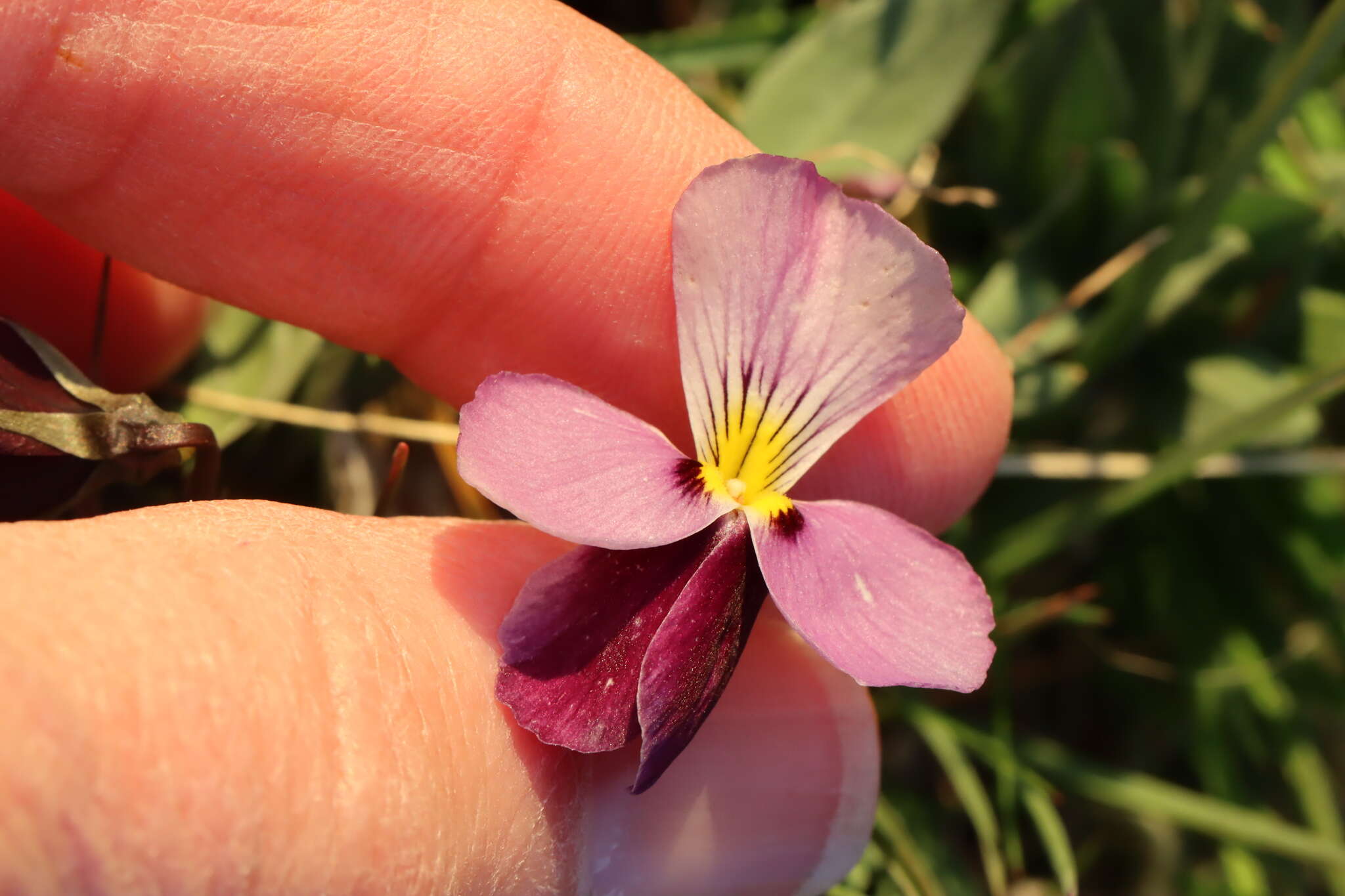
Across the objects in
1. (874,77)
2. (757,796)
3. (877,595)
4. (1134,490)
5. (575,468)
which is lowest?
(757,796)

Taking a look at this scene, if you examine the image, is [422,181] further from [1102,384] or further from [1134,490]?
[1102,384]

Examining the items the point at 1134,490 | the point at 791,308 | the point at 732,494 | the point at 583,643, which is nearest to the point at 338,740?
the point at 583,643

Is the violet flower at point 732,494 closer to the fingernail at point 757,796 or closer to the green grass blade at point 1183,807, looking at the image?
the fingernail at point 757,796

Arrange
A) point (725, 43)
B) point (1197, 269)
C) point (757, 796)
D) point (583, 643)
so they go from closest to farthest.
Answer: point (583, 643) → point (757, 796) → point (1197, 269) → point (725, 43)

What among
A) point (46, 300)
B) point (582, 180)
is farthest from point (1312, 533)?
point (46, 300)

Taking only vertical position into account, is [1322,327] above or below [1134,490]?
above

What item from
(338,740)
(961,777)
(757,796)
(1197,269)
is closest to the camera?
(338,740)

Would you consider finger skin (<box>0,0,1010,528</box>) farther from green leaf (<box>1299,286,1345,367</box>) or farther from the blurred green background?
green leaf (<box>1299,286,1345,367</box>)
